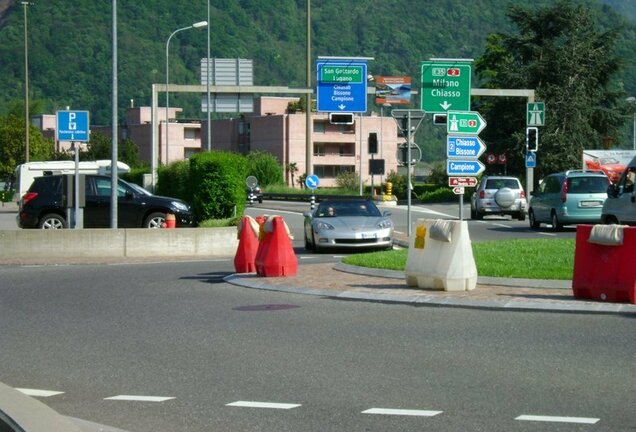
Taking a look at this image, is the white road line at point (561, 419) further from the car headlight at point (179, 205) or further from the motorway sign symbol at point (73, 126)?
the car headlight at point (179, 205)

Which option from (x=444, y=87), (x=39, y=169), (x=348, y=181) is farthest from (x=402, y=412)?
(x=348, y=181)

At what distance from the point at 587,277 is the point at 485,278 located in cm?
301

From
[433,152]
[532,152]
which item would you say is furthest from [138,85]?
[532,152]

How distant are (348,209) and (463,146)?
24.0 ft

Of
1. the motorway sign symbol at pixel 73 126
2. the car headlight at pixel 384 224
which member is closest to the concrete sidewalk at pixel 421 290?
the car headlight at pixel 384 224

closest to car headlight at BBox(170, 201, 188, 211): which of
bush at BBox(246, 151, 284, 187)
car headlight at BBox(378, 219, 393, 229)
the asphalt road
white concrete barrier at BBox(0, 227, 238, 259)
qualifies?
white concrete barrier at BBox(0, 227, 238, 259)

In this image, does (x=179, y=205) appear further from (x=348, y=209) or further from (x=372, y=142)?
(x=372, y=142)

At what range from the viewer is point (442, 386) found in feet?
31.0

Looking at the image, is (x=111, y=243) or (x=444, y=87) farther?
(x=444, y=87)

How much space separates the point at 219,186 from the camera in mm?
32656

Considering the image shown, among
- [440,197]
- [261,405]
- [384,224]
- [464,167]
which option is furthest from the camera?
[440,197]

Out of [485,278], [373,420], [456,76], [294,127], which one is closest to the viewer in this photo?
[373,420]

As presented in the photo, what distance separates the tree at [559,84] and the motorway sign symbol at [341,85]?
3360cm

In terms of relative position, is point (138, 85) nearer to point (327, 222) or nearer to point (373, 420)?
point (327, 222)
